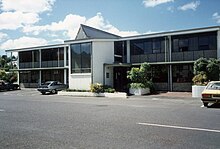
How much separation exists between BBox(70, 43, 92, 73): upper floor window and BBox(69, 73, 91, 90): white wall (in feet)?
1.65

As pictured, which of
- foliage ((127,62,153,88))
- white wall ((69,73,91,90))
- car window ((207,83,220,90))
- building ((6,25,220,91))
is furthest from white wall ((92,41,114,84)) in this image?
car window ((207,83,220,90))

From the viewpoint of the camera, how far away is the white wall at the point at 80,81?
2725 cm

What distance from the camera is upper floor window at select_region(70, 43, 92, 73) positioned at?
27484 mm

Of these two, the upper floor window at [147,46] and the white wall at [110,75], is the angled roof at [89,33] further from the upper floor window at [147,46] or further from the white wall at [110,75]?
the white wall at [110,75]

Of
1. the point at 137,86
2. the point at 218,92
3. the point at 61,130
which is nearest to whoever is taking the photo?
the point at 61,130

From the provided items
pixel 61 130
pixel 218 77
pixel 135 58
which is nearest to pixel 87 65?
pixel 135 58

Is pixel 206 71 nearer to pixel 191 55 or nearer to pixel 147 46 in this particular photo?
pixel 191 55

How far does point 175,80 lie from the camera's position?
2705cm

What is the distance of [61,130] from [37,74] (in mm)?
32551

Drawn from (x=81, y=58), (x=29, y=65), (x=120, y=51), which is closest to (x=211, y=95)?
(x=81, y=58)

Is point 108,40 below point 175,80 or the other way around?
the other way around

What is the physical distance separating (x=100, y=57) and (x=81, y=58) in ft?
7.22

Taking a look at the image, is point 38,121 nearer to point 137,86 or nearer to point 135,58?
point 137,86

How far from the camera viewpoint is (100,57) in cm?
2773
